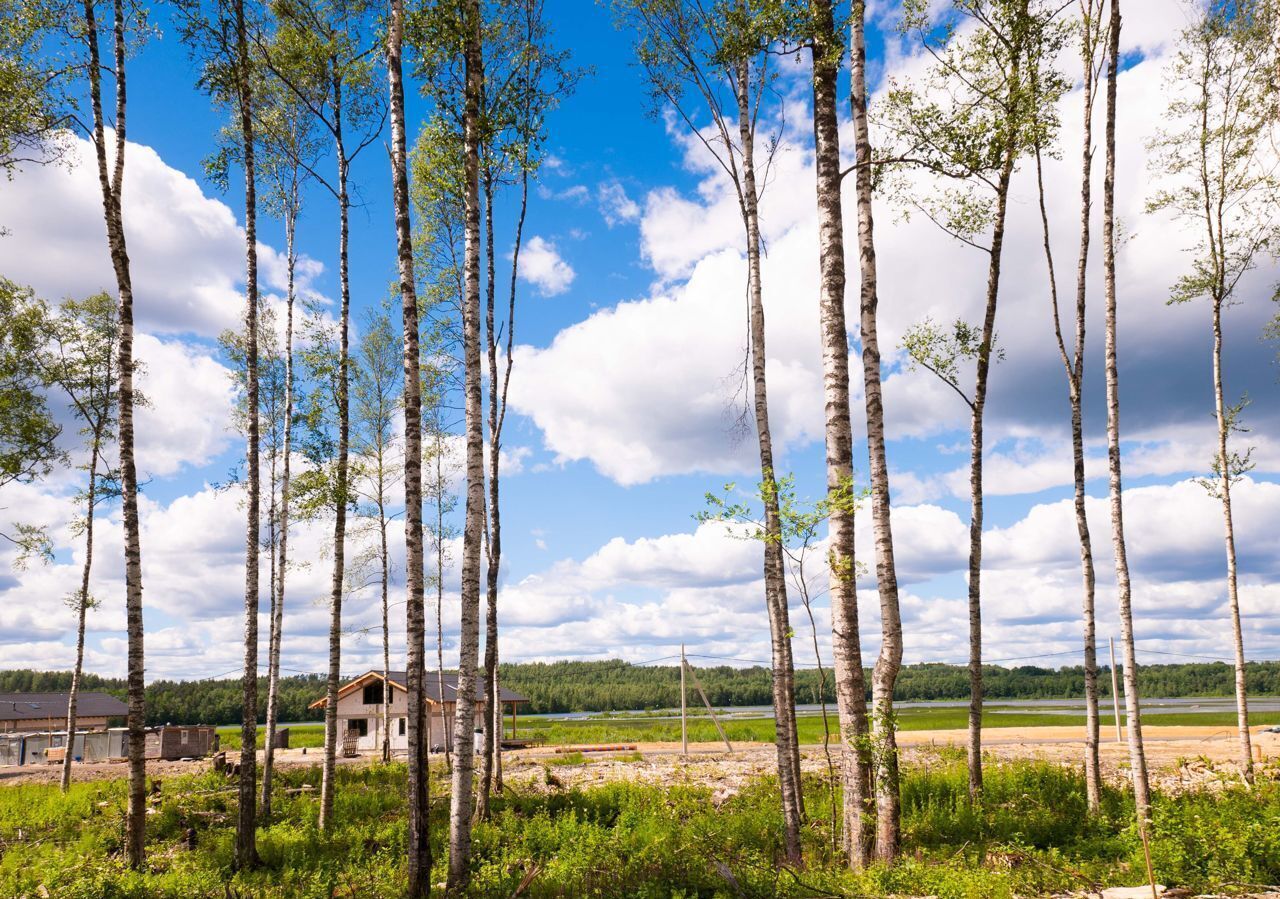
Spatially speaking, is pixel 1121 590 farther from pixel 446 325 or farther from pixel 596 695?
pixel 596 695

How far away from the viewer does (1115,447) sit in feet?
42.8

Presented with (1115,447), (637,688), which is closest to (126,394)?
(1115,447)

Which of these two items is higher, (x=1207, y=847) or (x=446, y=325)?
(x=446, y=325)

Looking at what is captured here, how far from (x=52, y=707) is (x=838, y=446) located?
6467 cm

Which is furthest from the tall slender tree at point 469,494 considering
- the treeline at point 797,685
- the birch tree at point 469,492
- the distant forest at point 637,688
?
the treeline at point 797,685

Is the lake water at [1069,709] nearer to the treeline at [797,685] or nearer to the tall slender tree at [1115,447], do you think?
the treeline at [797,685]

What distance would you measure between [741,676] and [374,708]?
363ft

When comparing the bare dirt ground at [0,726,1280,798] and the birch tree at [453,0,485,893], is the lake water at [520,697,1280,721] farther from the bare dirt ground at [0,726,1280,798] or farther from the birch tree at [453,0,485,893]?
the birch tree at [453,0,485,893]

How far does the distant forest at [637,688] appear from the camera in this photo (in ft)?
280

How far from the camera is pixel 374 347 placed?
25688mm

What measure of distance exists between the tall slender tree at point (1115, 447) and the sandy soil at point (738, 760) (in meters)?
5.53

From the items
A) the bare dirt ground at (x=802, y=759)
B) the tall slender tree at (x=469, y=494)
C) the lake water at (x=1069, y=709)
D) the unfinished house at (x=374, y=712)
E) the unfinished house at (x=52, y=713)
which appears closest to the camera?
the tall slender tree at (x=469, y=494)

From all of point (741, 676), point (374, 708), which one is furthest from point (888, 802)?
point (741, 676)

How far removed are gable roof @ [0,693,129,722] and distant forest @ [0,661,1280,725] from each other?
27.0 meters
